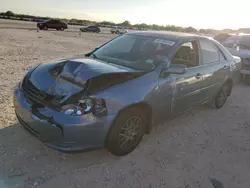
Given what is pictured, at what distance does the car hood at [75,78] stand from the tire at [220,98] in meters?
2.74

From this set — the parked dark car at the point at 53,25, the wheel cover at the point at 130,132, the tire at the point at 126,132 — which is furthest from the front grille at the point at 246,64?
the parked dark car at the point at 53,25

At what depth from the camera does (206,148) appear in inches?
146

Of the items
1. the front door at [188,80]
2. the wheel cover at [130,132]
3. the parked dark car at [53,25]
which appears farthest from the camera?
the parked dark car at [53,25]

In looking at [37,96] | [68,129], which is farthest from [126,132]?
[37,96]

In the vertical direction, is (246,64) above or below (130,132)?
above

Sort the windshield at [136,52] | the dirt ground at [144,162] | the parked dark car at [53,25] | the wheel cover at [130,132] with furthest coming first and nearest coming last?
the parked dark car at [53,25], the windshield at [136,52], the wheel cover at [130,132], the dirt ground at [144,162]

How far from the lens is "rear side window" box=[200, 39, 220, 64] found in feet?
14.4

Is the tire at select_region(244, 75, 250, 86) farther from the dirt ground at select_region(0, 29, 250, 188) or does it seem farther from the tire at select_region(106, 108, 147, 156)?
the tire at select_region(106, 108, 147, 156)

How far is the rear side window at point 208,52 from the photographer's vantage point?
4375mm

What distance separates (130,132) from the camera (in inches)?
126

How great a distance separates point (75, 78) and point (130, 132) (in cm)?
103

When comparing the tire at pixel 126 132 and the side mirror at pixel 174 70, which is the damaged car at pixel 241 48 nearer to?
the side mirror at pixel 174 70

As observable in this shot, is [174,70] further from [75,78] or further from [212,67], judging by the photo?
[212,67]

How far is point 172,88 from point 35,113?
1.94 meters
